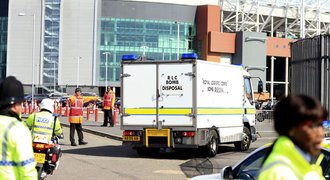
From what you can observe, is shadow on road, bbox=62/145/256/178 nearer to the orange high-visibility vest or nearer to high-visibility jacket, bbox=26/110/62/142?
high-visibility jacket, bbox=26/110/62/142

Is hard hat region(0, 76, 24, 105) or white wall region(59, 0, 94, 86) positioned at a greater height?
white wall region(59, 0, 94, 86)

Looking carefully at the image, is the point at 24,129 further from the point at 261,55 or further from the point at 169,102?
the point at 261,55

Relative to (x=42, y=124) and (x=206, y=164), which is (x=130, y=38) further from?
(x=42, y=124)

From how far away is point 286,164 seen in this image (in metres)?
2.54

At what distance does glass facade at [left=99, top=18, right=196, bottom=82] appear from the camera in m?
91.8

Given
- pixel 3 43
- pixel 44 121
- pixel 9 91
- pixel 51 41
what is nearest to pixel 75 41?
pixel 51 41

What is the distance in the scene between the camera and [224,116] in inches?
624

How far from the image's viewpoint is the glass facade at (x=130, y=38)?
301ft

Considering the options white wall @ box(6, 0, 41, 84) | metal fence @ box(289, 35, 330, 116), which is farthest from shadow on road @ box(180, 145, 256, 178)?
white wall @ box(6, 0, 41, 84)

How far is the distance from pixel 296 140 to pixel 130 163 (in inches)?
471

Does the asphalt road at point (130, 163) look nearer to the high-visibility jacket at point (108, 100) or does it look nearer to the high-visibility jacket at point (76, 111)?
the high-visibility jacket at point (76, 111)

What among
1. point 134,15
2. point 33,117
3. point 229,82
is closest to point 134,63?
point 229,82

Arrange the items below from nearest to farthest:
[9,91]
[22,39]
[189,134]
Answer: [9,91]
[189,134]
[22,39]

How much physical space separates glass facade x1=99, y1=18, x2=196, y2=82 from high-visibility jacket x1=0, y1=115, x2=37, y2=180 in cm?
8764
